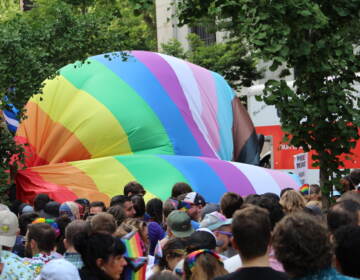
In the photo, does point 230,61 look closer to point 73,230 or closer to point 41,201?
point 41,201

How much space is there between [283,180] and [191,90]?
2648 millimetres

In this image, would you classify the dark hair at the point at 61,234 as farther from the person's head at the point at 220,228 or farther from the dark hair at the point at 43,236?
the person's head at the point at 220,228

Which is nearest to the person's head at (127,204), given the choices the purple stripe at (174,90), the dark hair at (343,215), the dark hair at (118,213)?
the dark hair at (118,213)

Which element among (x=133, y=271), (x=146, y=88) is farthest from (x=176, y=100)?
(x=133, y=271)

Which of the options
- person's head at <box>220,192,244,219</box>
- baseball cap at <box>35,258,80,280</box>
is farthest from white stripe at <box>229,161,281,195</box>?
baseball cap at <box>35,258,80,280</box>

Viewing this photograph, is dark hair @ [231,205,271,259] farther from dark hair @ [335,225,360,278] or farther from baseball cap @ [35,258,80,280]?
baseball cap @ [35,258,80,280]

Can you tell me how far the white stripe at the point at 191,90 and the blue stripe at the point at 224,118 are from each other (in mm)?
532

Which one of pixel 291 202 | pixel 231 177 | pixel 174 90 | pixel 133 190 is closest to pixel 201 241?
pixel 291 202

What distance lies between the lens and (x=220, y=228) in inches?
282

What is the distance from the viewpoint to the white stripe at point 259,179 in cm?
1556

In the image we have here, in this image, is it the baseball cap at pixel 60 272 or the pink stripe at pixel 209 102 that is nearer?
the baseball cap at pixel 60 272

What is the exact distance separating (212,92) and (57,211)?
313 inches

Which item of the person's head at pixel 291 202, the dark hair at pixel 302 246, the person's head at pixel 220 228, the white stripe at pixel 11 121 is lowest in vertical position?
the white stripe at pixel 11 121

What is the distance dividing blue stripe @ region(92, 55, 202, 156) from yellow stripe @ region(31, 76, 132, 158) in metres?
0.87
